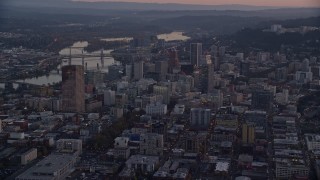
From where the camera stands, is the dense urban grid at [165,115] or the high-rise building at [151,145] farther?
the high-rise building at [151,145]

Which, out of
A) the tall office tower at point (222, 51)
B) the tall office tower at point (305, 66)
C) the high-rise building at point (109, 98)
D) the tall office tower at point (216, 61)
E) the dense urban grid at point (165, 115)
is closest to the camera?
the dense urban grid at point (165, 115)

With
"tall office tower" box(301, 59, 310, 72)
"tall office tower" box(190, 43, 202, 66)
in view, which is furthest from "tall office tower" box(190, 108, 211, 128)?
"tall office tower" box(190, 43, 202, 66)

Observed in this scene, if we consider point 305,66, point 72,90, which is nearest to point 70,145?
point 72,90

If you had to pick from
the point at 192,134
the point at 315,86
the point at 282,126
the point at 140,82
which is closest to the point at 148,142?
the point at 192,134

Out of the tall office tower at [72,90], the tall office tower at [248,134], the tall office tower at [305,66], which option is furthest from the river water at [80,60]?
the tall office tower at [248,134]

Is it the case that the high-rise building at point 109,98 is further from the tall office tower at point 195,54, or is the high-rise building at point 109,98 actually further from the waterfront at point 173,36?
the waterfront at point 173,36

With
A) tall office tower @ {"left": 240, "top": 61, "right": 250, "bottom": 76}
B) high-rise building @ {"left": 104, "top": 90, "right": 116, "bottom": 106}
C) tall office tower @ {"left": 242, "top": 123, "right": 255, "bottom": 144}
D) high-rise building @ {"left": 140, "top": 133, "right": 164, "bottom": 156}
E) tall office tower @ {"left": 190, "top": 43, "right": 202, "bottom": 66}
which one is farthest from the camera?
tall office tower @ {"left": 190, "top": 43, "right": 202, "bottom": 66}

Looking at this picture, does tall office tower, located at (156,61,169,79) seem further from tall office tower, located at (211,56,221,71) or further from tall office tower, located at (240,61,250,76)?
tall office tower, located at (240,61,250,76)
